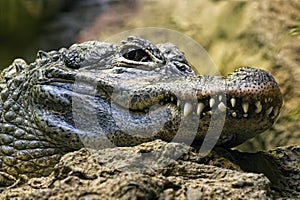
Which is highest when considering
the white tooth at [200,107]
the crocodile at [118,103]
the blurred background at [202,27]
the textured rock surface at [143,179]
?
the blurred background at [202,27]

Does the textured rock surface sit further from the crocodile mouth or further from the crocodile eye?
the crocodile eye

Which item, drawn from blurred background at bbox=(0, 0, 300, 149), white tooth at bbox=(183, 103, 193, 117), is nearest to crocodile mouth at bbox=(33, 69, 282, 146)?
white tooth at bbox=(183, 103, 193, 117)

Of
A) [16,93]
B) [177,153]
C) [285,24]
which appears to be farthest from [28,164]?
[285,24]

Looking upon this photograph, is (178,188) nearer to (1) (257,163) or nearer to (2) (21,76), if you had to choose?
(1) (257,163)

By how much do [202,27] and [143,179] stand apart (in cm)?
318

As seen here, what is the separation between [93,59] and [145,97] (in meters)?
0.48

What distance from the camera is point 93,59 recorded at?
2564 millimetres

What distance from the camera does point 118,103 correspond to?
2.31 m

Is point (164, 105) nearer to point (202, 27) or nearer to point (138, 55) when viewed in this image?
point (138, 55)

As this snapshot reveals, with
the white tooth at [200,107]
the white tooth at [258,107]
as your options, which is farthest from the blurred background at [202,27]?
the white tooth at [200,107]

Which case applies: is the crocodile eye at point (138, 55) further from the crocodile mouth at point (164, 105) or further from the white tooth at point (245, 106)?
the white tooth at point (245, 106)

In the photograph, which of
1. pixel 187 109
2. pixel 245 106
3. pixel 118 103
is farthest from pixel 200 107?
pixel 118 103

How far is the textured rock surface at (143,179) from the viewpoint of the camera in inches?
62.5

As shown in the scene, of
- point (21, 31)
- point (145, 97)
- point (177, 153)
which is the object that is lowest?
point (177, 153)
